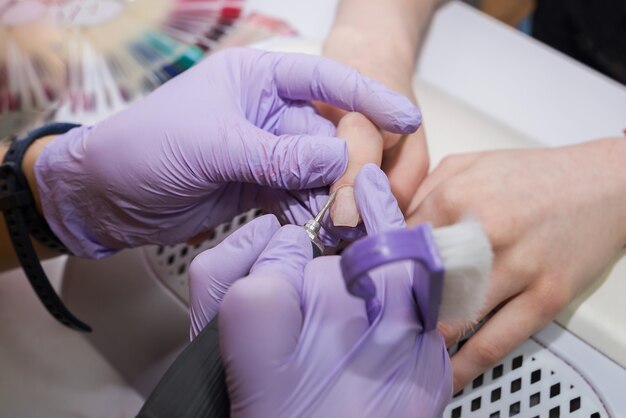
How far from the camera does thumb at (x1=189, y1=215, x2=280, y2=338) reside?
2.08 feet

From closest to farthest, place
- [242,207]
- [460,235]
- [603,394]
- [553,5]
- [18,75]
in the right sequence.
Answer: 1. [460,235]
2. [603,394]
3. [242,207]
4. [18,75]
5. [553,5]

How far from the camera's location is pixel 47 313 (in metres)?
0.94

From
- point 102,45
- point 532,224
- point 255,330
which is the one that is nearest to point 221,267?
point 255,330

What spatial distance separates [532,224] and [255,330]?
40 cm

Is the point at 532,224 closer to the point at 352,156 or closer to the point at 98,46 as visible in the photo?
the point at 352,156

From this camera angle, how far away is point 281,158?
708 mm

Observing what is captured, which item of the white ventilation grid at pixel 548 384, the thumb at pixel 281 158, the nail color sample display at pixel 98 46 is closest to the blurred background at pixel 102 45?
the nail color sample display at pixel 98 46

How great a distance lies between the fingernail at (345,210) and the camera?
2.18 ft

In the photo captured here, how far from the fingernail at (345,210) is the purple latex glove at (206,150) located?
0.14 ft

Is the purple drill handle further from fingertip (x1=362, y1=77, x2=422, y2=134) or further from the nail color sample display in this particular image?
the nail color sample display

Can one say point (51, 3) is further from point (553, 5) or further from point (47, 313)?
point (553, 5)

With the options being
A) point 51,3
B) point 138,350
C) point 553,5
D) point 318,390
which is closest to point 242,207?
point 138,350

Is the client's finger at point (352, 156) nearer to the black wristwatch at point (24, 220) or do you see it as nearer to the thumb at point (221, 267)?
the thumb at point (221, 267)

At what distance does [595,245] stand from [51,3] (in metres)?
1.03
